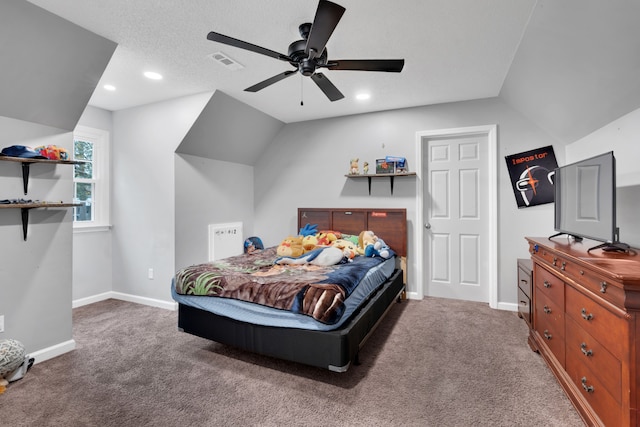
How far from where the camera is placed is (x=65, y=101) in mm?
2568

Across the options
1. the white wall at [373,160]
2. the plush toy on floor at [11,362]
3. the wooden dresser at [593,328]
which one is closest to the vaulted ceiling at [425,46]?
the white wall at [373,160]

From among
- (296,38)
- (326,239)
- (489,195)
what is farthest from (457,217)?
(296,38)

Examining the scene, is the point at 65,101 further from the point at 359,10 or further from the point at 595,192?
the point at 595,192

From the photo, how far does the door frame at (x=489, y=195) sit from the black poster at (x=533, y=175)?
0.20m

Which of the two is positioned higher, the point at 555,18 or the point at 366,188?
the point at 555,18

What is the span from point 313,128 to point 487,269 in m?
3.10

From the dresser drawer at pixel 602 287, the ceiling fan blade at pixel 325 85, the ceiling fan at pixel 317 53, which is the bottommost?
the dresser drawer at pixel 602 287

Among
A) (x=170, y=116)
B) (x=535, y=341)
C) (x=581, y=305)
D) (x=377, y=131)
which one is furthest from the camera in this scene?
(x=377, y=131)

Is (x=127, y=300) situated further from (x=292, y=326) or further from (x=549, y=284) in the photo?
(x=549, y=284)

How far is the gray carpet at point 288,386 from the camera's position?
1795 mm

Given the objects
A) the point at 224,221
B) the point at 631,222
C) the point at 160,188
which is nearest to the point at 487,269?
the point at 631,222

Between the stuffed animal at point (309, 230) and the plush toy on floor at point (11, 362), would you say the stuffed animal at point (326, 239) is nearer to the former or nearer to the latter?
the stuffed animal at point (309, 230)

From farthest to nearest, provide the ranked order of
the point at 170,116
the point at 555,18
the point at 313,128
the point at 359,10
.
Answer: the point at 313,128 → the point at 170,116 → the point at 359,10 → the point at 555,18

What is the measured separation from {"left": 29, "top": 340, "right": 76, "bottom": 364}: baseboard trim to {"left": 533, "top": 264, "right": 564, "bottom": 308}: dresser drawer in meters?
3.91
